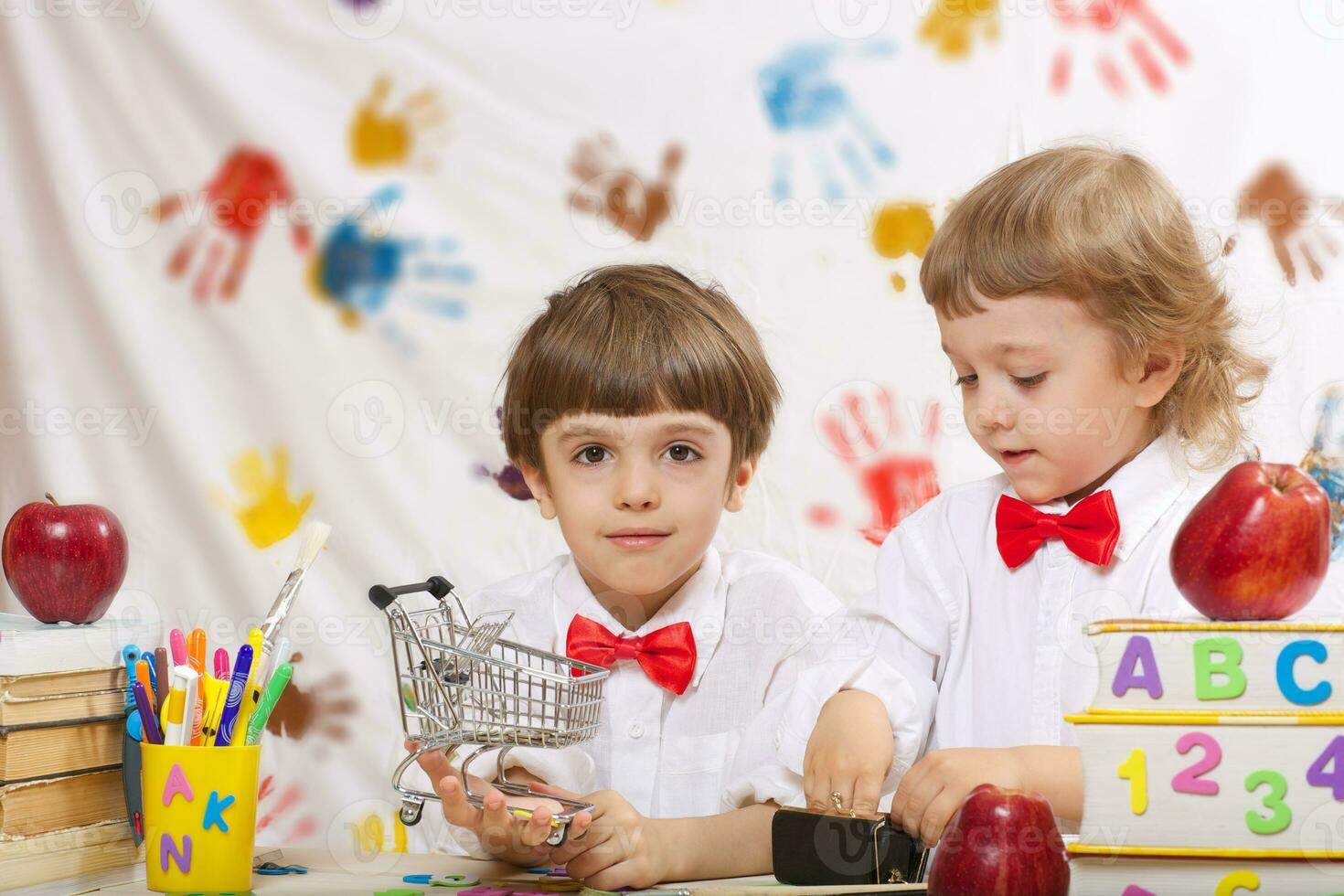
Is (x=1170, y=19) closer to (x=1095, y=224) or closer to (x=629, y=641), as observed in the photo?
(x=1095, y=224)

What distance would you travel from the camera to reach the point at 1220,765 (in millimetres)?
857

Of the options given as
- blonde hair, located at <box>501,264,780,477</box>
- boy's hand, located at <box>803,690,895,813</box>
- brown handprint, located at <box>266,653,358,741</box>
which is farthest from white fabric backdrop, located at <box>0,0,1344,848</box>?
boy's hand, located at <box>803,690,895,813</box>

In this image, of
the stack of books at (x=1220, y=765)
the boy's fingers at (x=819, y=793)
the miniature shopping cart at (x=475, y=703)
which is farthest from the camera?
the boy's fingers at (x=819, y=793)

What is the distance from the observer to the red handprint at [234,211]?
1.72 metres

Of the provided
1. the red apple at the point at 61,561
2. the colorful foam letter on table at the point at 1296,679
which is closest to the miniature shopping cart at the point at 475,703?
the red apple at the point at 61,561

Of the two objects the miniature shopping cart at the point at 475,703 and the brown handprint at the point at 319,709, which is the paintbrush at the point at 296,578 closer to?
the miniature shopping cart at the point at 475,703

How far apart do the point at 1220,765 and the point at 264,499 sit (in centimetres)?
128

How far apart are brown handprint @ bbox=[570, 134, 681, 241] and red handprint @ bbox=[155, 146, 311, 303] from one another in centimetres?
39

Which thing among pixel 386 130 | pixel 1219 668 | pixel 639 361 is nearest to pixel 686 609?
pixel 639 361

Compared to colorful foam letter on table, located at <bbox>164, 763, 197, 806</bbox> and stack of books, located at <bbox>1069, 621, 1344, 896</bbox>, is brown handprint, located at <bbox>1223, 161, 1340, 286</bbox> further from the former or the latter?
colorful foam letter on table, located at <bbox>164, 763, 197, 806</bbox>

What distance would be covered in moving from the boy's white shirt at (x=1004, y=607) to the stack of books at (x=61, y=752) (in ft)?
2.11

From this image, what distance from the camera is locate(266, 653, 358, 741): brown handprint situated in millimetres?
1716

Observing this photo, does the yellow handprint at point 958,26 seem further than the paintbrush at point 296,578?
Yes

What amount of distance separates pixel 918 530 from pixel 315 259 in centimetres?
90
